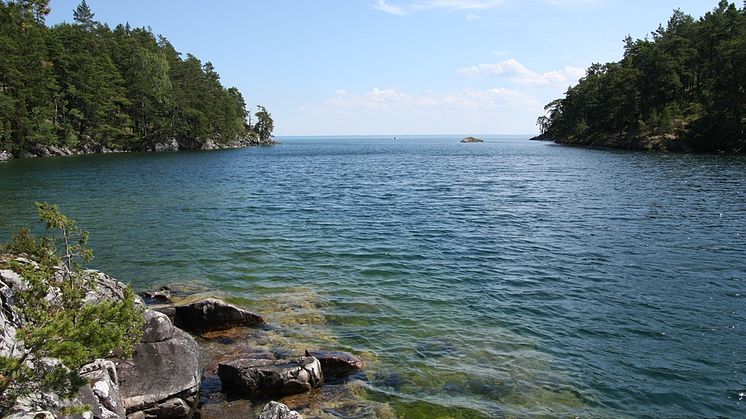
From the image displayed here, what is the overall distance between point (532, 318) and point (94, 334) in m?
13.9

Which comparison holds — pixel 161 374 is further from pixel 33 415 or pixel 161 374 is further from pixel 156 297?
pixel 156 297

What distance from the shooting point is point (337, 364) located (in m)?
13.5

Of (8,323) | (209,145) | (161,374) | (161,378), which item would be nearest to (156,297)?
(161,374)

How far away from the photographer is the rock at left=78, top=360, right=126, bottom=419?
888 cm

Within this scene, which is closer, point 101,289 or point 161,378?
point 161,378

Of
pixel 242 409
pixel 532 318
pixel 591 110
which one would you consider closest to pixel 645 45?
pixel 591 110

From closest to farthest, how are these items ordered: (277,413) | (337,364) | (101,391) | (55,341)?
(55,341) < (101,391) < (277,413) < (337,364)

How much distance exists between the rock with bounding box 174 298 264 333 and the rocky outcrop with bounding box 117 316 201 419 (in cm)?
316

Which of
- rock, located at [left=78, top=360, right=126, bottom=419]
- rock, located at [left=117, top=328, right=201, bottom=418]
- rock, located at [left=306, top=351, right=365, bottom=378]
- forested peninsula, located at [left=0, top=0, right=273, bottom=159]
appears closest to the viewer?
rock, located at [left=78, top=360, right=126, bottom=419]

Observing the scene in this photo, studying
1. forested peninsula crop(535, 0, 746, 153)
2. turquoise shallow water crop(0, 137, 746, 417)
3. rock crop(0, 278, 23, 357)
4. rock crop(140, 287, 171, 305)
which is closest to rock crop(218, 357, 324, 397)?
turquoise shallow water crop(0, 137, 746, 417)

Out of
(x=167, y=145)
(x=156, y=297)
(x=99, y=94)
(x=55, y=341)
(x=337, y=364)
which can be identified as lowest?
(x=337, y=364)

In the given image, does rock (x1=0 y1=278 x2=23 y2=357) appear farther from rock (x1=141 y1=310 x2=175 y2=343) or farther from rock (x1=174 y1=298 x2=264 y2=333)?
rock (x1=174 y1=298 x2=264 y2=333)

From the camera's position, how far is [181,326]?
16.2 m

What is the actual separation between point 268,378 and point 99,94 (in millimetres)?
122362
